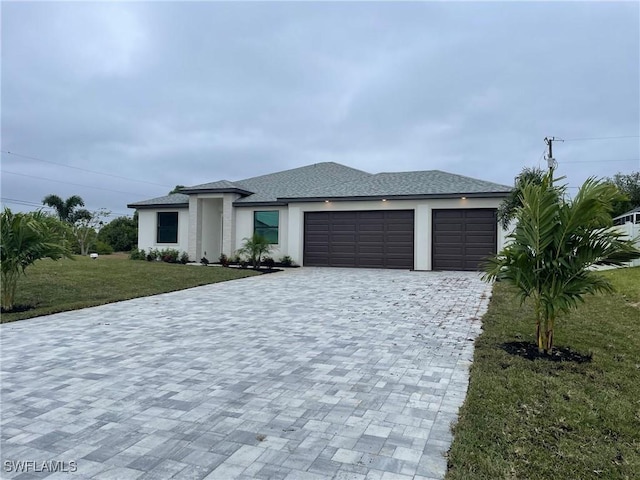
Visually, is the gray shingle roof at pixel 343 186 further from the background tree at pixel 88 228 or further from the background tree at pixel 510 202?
the background tree at pixel 88 228

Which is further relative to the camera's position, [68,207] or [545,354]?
[68,207]

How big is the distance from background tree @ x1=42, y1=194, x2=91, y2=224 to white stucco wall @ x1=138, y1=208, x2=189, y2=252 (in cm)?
1429

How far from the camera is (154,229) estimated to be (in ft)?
63.2

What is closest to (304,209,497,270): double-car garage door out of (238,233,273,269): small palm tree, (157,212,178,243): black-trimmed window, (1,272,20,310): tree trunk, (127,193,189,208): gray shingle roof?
(238,233,273,269): small palm tree

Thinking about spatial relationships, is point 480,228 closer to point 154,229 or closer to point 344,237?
point 344,237

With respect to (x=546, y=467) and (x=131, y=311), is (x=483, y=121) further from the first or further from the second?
(x=546, y=467)

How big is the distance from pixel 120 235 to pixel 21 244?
76.1 ft

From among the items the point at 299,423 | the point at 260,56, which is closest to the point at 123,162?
the point at 260,56

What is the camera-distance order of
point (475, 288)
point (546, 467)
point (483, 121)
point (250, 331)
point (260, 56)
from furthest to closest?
point (483, 121) → point (260, 56) → point (475, 288) → point (250, 331) → point (546, 467)

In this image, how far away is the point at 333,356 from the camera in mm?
4902

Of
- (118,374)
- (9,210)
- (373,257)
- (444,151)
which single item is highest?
(444,151)

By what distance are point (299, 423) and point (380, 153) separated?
28871mm

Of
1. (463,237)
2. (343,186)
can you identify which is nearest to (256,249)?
(343,186)

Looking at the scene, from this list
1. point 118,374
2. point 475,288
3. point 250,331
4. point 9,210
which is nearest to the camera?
point 118,374
